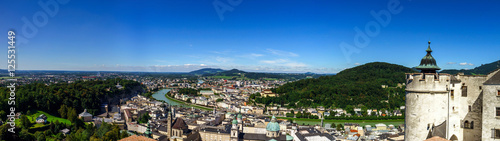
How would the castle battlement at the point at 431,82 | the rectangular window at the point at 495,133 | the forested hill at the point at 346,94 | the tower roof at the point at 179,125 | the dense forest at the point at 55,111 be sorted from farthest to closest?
the forested hill at the point at 346,94
the tower roof at the point at 179,125
the dense forest at the point at 55,111
the castle battlement at the point at 431,82
the rectangular window at the point at 495,133

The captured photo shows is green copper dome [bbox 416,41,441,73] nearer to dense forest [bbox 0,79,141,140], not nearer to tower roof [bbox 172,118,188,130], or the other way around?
dense forest [bbox 0,79,141,140]

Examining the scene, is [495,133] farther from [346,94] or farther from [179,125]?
[346,94]

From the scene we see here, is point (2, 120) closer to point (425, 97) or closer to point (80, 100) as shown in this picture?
point (80, 100)

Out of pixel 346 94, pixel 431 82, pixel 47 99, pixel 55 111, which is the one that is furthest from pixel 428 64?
pixel 346 94

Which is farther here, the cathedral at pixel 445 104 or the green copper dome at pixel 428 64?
the green copper dome at pixel 428 64

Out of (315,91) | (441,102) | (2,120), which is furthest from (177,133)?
(315,91)

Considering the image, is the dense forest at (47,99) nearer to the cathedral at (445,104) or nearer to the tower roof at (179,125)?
the tower roof at (179,125)

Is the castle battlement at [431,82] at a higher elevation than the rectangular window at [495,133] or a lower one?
higher

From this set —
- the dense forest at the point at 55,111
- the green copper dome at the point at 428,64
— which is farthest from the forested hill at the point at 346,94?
the green copper dome at the point at 428,64
